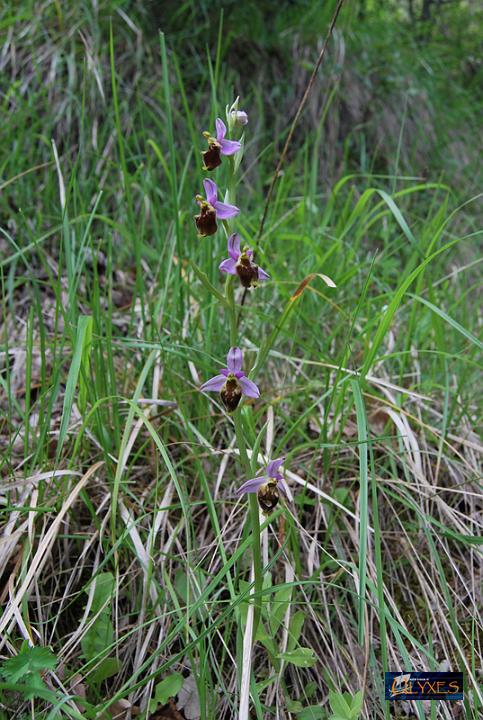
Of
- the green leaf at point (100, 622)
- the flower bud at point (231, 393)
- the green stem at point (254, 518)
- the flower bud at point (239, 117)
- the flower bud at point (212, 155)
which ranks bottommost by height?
the green leaf at point (100, 622)

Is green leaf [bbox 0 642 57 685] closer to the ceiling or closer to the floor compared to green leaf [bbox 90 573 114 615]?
closer to the ceiling

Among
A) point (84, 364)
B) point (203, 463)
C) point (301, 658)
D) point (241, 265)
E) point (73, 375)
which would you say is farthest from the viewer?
point (203, 463)

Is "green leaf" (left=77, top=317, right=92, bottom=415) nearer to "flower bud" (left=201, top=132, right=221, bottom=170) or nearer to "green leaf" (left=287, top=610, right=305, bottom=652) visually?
"flower bud" (left=201, top=132, right=221, bottom=170)

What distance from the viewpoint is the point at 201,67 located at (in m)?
3.54

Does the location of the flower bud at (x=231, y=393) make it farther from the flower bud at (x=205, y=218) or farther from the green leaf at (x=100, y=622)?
the green leaf at (x=100, y=622)

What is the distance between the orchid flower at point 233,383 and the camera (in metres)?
1.19

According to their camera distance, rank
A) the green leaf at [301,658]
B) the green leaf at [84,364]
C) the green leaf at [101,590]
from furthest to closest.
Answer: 1. the green leaf at [84,364]
2. the green leaf at [101,590]
3. the green leaf at [301,658]

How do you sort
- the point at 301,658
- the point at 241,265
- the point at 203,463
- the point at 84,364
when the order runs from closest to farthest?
1. the point at 241,265
2. the point at 301,658
3. the point at 84,364
4. the point at 203,463

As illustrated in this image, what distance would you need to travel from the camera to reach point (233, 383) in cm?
121

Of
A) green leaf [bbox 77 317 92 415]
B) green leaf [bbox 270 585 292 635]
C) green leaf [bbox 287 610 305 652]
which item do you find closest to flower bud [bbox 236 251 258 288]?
green leaf [bbox 77 317 92 415]

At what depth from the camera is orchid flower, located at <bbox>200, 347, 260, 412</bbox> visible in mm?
1194

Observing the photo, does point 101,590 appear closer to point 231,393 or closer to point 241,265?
point 231,393

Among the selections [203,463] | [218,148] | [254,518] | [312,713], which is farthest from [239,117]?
[312,713]

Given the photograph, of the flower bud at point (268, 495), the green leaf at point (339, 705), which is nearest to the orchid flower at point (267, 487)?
the flower bud at point (268, 495)
